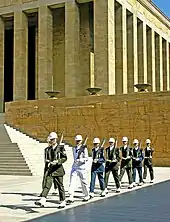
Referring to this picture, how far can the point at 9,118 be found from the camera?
28.2m

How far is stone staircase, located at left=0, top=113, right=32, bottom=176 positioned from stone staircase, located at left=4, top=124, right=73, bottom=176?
19 cm

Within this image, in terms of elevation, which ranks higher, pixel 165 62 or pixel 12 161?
pixel 165 62

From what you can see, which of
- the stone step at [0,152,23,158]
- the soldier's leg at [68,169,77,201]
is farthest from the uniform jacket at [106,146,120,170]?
the stone step at [0,152,23,158]

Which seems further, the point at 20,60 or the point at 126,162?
the point at 20,60

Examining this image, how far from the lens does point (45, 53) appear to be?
33.2m

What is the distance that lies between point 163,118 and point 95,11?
12.1 meters

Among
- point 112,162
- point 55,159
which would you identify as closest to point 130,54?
point 112,162

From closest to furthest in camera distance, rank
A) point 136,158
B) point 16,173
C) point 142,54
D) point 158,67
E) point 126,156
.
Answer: point 126,156 → point 136,158 → point 16,173 → point 142,54 → point 158,67

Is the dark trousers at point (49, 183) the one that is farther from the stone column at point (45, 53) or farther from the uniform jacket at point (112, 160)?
the stone column at point (45, 53)

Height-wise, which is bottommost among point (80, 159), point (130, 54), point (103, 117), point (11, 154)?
point (11, 154)

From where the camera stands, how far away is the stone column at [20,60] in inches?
1341

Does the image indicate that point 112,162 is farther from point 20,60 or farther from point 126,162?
point 20,60

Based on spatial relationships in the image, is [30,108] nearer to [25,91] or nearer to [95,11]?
[25,91]

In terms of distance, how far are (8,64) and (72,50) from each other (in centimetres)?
1047
